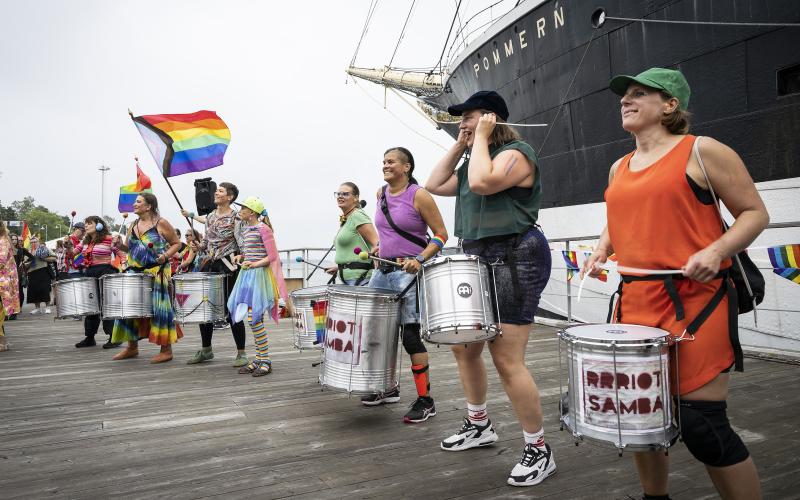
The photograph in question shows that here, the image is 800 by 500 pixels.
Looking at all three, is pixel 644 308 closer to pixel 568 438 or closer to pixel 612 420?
pixel 612 420

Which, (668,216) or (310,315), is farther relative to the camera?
(310,315)

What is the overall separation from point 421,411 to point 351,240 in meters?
1.59

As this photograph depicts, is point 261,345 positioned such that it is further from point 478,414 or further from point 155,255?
point 478,414

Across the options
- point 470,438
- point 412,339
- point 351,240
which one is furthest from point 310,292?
point 470,438

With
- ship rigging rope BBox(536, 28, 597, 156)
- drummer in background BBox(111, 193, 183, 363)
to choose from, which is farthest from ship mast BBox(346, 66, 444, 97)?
drummer in background BBox(111, 193, 183, 363)

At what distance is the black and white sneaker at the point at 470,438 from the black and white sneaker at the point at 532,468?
486mm

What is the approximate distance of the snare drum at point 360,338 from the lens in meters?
3.88

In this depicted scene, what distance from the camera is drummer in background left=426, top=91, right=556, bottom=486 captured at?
9.54ft

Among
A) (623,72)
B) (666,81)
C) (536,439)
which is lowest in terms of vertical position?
(536,439)

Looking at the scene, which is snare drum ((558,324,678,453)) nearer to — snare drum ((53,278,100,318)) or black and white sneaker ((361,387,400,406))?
black and white sneaker ((361,387,400,406))

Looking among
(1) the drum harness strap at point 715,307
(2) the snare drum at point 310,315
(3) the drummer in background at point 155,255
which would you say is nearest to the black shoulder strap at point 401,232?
(2) the snare drum at point 310,315

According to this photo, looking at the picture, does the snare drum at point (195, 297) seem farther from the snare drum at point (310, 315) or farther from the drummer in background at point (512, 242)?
the drummer in background at point (512, 242)

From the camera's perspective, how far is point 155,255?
275 inches

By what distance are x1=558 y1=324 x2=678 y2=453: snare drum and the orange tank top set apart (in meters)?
0.28
